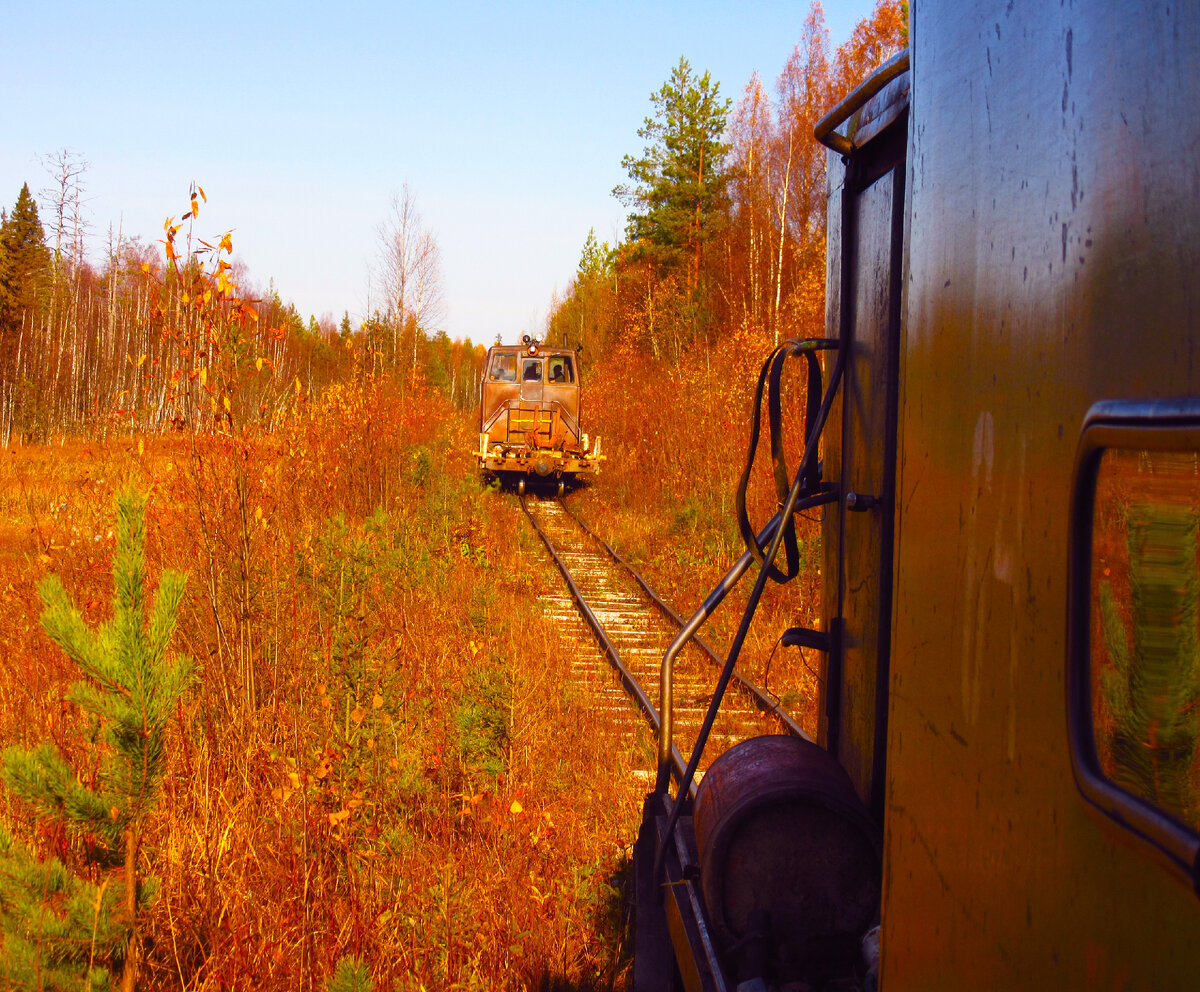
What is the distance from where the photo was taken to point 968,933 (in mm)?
1295

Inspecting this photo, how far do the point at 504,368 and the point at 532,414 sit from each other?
4.22ft

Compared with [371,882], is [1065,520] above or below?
above

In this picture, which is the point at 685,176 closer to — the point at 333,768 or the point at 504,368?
the point at 504,368

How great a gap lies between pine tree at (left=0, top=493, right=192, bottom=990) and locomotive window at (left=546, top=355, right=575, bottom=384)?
17.6 metres

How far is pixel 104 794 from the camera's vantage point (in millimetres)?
2779

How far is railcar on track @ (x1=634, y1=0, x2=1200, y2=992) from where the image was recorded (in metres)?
0.92

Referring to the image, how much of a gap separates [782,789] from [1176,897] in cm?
155

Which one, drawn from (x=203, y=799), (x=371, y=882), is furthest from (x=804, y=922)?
(x=203, y=799)

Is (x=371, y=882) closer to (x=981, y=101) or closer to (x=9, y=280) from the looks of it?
(x=981, y=101)

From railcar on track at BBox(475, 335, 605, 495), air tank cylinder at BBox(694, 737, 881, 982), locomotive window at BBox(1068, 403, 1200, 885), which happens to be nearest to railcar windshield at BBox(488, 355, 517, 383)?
railcar on track at BBox(475, 335, 605, 495)

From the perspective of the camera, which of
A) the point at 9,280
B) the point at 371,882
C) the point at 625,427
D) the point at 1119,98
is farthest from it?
the point at 9,280

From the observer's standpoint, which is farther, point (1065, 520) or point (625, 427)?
point (625, 427)

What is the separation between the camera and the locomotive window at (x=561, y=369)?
2031 centimetres

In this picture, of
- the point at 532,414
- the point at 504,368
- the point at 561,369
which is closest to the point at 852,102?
the point at 532,414
